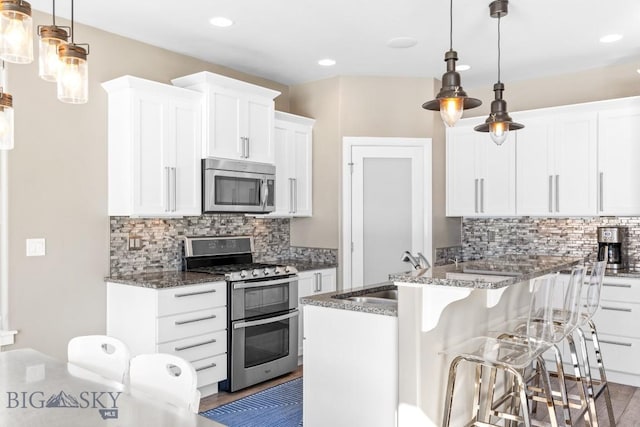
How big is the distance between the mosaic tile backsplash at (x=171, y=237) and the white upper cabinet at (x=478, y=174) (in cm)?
144

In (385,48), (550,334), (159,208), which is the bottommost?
(550,334)

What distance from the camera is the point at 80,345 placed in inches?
87.6

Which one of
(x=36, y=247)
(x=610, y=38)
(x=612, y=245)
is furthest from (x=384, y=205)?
(x=36, y=247)

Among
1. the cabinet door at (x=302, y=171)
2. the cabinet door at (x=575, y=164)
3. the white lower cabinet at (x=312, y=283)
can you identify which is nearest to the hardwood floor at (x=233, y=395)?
the white lower cabinet at (x=312, y=283)

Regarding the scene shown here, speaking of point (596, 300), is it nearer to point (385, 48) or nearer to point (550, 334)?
point (550, 334)

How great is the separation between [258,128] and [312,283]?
4.91ft

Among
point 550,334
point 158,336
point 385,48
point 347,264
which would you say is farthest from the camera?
point 347,264

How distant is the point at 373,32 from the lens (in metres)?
3.96

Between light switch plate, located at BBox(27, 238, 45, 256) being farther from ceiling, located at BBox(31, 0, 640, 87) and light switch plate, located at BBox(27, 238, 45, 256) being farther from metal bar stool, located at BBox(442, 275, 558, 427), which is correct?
metal bar stool, located at BBox(442, 275, 558, 427)

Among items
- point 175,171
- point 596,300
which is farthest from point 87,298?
point 596,300

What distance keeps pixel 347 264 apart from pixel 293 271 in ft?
2.74

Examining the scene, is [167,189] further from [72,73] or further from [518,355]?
[518,355]

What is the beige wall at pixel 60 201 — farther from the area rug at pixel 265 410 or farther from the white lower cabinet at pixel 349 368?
the white lower cabinet at pixel 349 368

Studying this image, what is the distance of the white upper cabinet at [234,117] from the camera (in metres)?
4.04
